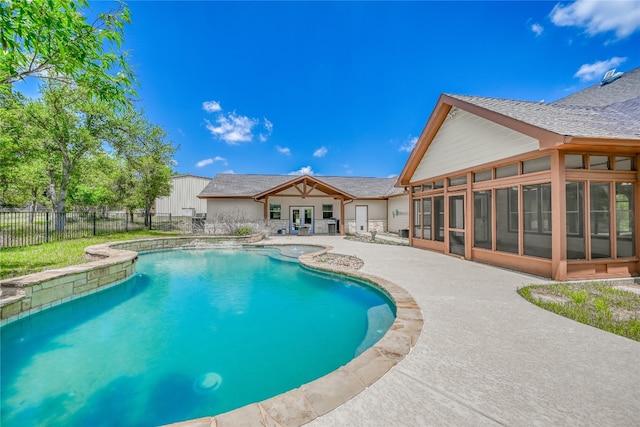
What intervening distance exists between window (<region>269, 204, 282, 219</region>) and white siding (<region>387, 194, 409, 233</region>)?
8.49 metres

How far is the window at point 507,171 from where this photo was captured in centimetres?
657

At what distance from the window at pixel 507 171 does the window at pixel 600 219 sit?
1.45m

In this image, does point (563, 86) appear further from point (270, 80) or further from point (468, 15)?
point (270, 80)

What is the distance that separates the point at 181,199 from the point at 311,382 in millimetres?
29537

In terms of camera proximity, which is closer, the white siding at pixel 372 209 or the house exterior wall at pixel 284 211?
the house exterior wall at pixel 284 211

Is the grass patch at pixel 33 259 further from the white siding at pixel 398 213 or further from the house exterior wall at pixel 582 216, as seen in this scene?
the white siding at pixel 398 213

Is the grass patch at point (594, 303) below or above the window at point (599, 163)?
below

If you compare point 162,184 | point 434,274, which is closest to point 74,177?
point 162,184

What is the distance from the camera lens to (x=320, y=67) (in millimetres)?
16047

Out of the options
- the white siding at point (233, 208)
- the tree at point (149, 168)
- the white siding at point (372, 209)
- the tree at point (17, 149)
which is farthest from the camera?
the white siding at point (372, 209)

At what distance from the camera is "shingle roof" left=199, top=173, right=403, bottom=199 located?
18395mm

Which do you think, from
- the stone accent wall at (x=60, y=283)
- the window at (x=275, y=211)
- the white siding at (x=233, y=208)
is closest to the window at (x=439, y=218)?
the stone accent wall at (x=60, y=283)

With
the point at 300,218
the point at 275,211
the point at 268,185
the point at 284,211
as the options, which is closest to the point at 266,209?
the point at 275,211

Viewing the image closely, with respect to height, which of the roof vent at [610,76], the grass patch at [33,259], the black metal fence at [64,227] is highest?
the roof vent at [610,76]
